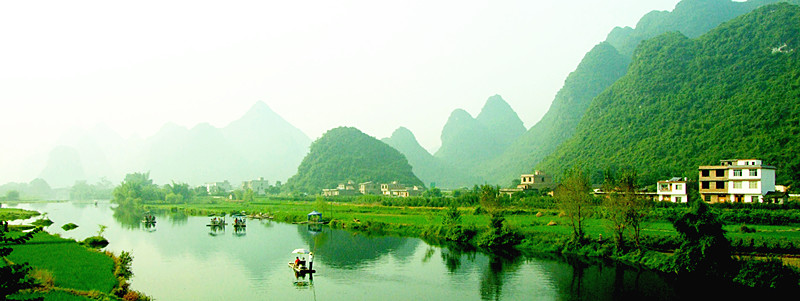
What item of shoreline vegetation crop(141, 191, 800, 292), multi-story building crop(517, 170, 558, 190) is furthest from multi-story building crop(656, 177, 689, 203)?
multi-story building crop(517, 170, 558, 190)

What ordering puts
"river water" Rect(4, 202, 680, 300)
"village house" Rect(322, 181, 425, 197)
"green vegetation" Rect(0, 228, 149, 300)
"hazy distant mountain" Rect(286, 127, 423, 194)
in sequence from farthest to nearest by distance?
"hazy distant mountain" Rect(286, 127, 423, 194), "village house" Rect(322, 181, 425, 197), "river water" Rect(4, 202, 680, 300), "green vegetation" Rect(0, 228, 149, 300)

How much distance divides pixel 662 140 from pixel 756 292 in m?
58.2

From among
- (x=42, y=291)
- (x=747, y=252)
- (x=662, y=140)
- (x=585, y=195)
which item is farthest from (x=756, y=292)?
(x=662, y=140)

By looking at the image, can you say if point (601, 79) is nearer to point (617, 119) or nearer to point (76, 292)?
point (617, 119)

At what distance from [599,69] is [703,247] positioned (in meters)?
134

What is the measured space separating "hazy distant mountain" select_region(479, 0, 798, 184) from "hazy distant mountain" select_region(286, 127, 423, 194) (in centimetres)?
3590

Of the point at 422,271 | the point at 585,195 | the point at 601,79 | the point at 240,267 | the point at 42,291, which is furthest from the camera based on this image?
the point at 601,79

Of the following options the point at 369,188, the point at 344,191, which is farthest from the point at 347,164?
the point at 369,188

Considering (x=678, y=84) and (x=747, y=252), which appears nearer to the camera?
(x=747, y=252)

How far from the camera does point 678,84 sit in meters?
86.1

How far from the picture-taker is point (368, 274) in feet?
82.5

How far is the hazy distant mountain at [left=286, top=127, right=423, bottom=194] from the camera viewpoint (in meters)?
122

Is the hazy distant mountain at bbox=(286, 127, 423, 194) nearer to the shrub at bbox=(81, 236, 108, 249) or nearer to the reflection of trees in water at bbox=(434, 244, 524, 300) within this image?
the shrub at bbox=(81, 236, 108, 249)

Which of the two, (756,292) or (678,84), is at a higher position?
(678,84)
